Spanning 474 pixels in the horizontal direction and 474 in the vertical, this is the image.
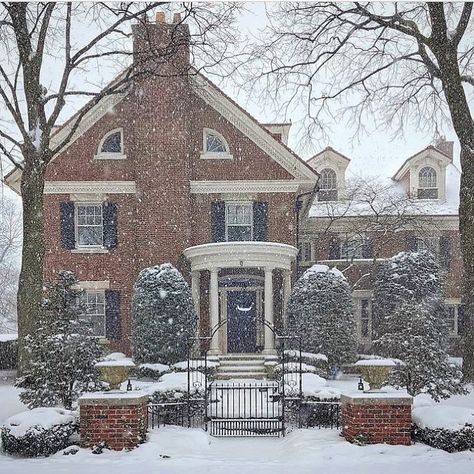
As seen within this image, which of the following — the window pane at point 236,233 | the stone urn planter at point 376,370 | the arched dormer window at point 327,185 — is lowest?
the stone urn planter at point 376,370

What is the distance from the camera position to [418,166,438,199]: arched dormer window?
456 inches

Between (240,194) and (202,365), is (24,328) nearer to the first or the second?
(202,365)

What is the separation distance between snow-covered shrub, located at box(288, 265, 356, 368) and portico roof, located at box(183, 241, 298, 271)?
92 cm

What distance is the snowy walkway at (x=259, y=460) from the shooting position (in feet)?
17.1

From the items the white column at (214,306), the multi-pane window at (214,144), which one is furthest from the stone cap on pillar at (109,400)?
the multi-pane window at (214,144)

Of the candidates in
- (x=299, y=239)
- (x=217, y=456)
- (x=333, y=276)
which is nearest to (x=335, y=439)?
(x=217, y=456)

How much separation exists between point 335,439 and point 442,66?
17.1 ft

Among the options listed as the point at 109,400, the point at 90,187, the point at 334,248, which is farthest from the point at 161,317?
the point at 109,400

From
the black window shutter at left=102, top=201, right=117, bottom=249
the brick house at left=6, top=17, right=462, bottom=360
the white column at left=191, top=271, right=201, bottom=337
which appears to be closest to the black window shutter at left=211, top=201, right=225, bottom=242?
the brick house at left=6, top=17, right=462, bottom=360

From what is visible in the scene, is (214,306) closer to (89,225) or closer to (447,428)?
(89,225)

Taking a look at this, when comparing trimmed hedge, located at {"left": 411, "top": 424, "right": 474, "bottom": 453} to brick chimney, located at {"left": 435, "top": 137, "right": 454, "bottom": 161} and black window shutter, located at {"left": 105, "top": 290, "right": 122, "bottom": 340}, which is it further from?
brick chimney, located at {"left": 435, "top": 137, "right": 454, "bottom": 161}

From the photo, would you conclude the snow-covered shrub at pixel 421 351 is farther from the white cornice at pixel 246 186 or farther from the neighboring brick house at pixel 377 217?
the white cornice at pixel 246 186

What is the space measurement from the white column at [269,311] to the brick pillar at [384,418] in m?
4.98

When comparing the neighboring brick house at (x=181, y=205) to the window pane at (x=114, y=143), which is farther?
the window pane at (x=114, y=143)
